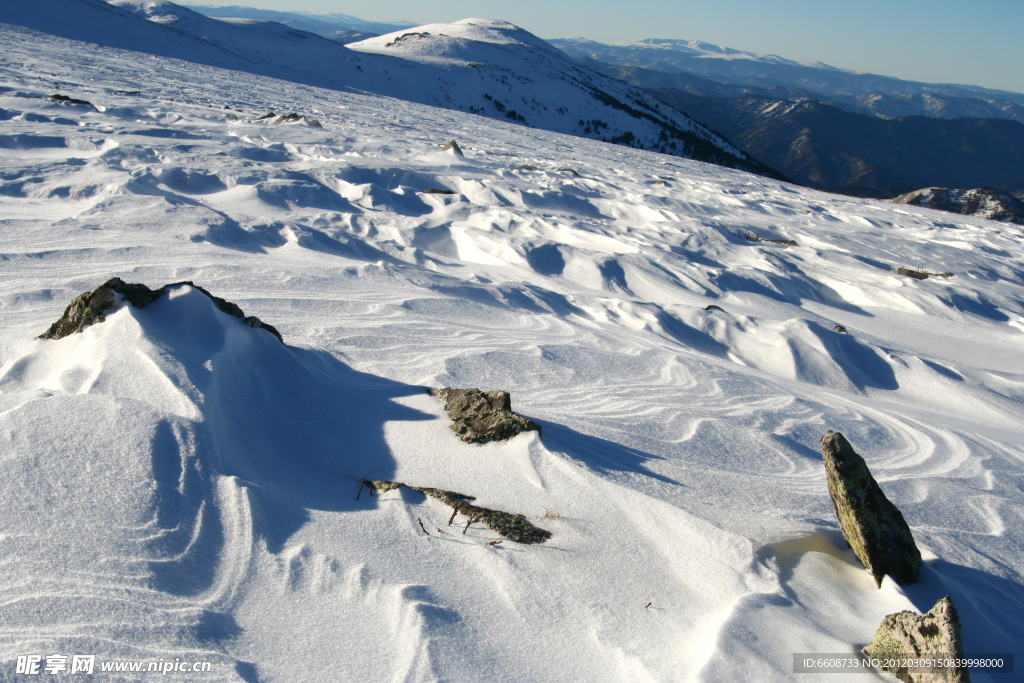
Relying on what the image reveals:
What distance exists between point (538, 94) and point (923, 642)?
1998 inches

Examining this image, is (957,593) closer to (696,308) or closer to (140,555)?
(140,555)

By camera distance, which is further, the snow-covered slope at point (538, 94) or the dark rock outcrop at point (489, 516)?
the snow-covered slope at point (538, 94)

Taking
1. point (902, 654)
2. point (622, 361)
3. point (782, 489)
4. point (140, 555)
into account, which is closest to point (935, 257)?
point (622, 361)

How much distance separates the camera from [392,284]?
13.7ft

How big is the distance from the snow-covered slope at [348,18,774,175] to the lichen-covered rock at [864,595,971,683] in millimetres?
39388

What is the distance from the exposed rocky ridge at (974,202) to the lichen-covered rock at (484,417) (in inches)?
870

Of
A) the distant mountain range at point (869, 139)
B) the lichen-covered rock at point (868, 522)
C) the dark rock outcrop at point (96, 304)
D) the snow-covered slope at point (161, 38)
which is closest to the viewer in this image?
the lichen-covered rock at point (868, 522)

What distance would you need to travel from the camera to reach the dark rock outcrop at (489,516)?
176 cm

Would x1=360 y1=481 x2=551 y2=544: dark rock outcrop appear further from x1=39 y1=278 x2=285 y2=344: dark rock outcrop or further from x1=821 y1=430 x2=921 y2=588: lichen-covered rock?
x1=39 y1=278 x2=285 y2=344: dark rock outcrop

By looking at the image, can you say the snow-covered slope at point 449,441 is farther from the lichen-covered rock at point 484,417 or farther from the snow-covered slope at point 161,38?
the snow-covered slope at point 161,38

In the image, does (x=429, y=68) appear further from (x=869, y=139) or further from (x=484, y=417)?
(x=869, y=139)

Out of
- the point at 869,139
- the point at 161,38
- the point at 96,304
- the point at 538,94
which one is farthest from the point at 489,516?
the point at 869,139

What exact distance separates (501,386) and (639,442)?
811 millimetres

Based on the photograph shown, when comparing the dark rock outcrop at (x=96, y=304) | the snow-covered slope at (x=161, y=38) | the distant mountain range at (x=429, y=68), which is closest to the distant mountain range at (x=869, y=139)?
the distant mountain range at (x=429, y=68)
